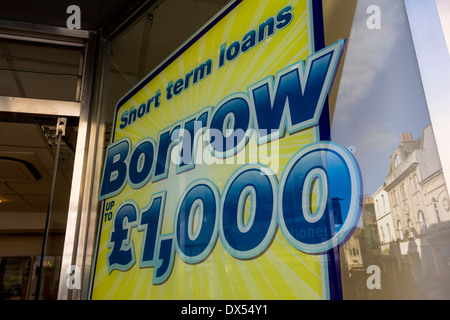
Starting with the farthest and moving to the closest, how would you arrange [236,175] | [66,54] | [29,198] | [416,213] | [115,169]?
[29,198]
[66,54]
[115,169]
[236,175]
[416,213]

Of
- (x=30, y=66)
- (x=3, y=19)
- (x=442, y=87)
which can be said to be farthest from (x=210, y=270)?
(x=3, y=19)

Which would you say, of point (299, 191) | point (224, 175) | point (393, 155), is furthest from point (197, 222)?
point (393, 155)

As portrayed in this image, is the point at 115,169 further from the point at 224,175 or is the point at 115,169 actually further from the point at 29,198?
the point at 29,198

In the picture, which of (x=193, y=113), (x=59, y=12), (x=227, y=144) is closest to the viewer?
(x=227, y=144)

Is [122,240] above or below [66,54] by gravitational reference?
below

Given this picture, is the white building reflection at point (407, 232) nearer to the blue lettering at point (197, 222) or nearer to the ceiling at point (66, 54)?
the blue lettering at point (197, 222)

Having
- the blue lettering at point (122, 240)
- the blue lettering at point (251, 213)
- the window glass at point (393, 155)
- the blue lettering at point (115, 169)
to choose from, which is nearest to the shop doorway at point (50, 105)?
the blue lettering at point (115, 169)

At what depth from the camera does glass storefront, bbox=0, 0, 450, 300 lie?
0.70 meters

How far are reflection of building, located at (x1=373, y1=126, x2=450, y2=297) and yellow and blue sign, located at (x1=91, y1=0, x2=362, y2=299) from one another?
70mm

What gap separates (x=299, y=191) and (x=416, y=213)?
0.90ft

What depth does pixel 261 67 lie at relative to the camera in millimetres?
1110

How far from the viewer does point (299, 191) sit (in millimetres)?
888

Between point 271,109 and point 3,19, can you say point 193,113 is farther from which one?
point 3,19

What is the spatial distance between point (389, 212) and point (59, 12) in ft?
6.47
